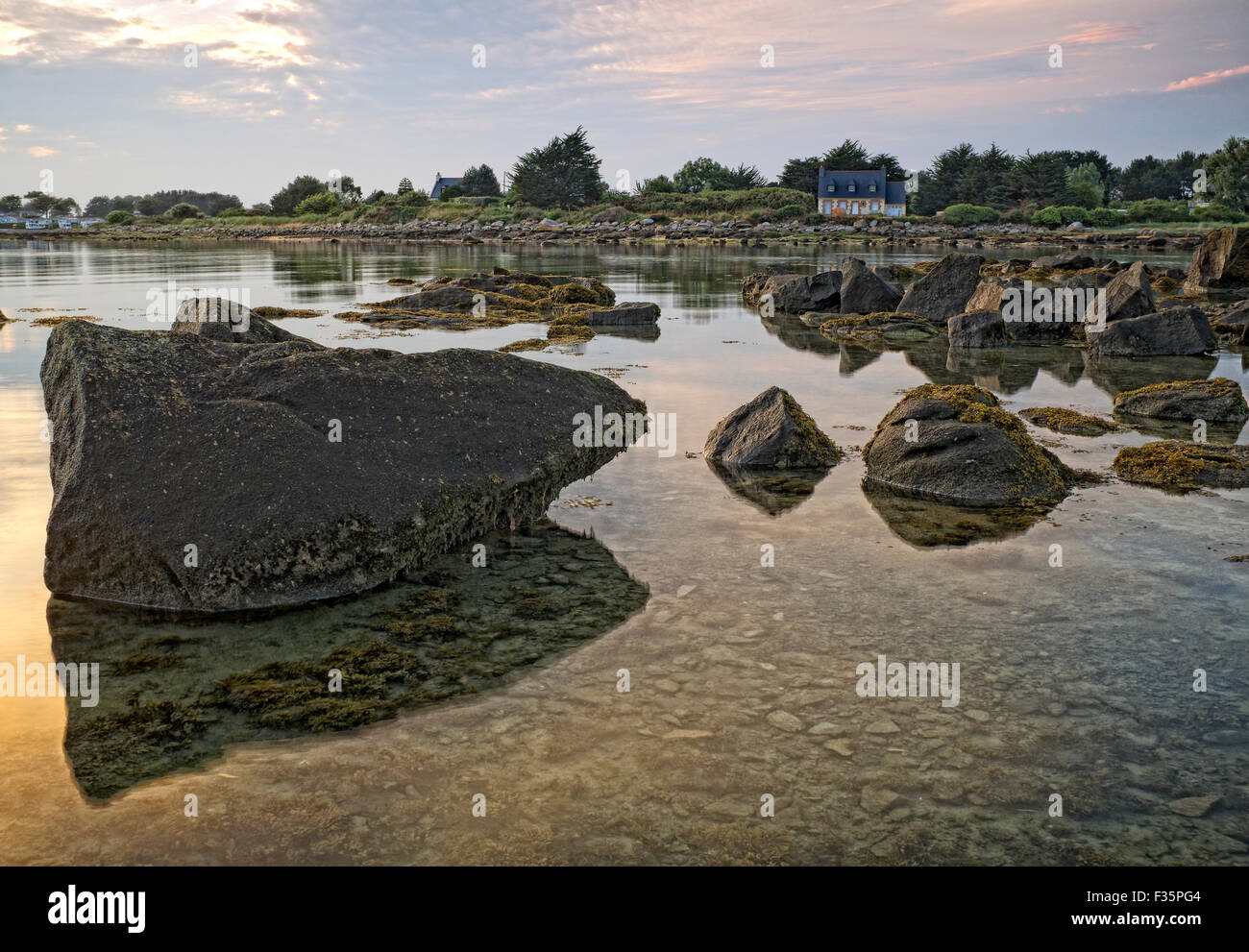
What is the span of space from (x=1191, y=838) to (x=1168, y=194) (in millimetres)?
156015

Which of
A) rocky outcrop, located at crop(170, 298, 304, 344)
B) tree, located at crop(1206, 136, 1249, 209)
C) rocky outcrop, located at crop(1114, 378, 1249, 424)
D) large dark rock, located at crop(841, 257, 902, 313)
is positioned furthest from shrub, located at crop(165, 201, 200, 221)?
rocky outcrop, located at crop(1114, 378, 1249, 424)

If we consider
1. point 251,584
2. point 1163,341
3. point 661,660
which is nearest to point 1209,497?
point 661,660

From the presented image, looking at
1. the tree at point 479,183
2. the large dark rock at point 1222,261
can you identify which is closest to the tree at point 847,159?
the tree at point 479,183

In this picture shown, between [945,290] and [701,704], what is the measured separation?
72.1ft

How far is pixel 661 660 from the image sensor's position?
5.89m

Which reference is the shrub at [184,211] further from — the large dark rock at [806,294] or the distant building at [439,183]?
the large dark rock at [806,294]

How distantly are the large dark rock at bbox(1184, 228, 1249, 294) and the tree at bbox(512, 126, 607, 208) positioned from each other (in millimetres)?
94907

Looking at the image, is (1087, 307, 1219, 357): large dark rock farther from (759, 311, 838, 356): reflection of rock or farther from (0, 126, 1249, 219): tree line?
(0, 126, 1249, 219): tree line

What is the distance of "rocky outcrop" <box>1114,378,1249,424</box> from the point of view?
1266cm

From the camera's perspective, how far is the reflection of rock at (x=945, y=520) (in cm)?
829

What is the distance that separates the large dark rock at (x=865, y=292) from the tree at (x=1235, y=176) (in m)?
92.0
